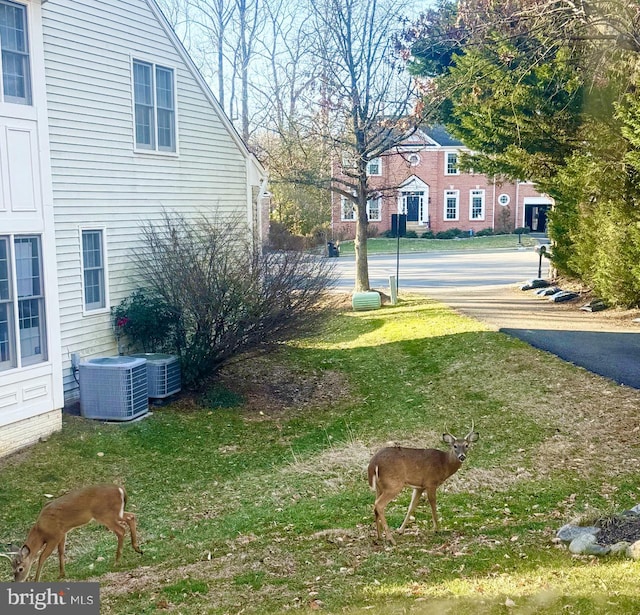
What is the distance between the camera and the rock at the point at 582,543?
20.3 ft

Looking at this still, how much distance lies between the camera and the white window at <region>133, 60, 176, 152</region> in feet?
47.1

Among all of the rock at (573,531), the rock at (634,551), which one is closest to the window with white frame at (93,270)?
the rock at (573,531)

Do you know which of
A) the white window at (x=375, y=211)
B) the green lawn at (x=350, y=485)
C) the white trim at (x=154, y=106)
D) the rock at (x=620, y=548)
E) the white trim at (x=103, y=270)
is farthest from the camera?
the white window at (x=375, y=211)

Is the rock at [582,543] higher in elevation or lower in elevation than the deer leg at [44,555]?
higher

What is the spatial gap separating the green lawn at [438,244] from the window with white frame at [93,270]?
1241 inches

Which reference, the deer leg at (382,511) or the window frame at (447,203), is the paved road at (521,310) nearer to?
the deer leg at (382,511)

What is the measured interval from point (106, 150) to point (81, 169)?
0.85 meters

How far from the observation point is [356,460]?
1039 centimetres

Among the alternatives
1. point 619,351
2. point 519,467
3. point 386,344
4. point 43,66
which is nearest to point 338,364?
point 386,344

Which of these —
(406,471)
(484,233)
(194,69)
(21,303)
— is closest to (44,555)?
(406,471)

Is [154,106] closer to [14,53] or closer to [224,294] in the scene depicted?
[14,53]

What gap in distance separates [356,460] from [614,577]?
209 inches

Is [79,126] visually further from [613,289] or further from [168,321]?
[613,289]

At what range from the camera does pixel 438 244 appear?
4884cm
